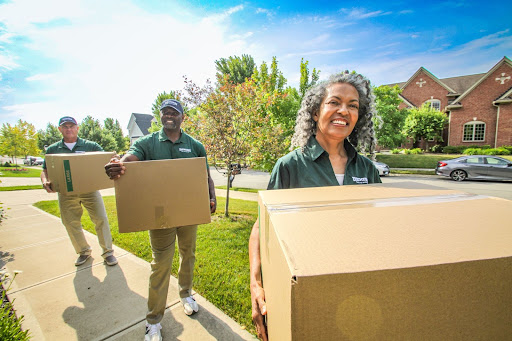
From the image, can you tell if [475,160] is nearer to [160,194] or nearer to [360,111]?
[360,111]

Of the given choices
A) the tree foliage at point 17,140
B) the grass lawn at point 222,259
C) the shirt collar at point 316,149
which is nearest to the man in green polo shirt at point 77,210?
the grass lawn at point 222,259

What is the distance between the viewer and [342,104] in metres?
1.57

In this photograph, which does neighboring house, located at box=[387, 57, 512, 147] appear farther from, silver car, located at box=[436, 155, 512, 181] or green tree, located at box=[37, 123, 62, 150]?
green tree, located at box=[37, 123, 62, 150]

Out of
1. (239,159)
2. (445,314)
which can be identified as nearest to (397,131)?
(239,159)

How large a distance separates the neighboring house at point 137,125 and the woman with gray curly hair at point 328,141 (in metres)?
39.2

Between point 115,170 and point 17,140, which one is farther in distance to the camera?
point 17,140

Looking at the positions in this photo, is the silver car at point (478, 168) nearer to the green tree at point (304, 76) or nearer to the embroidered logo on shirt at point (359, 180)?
the green tree at point (304, 76)

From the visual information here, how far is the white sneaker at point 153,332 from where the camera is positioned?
194 cm

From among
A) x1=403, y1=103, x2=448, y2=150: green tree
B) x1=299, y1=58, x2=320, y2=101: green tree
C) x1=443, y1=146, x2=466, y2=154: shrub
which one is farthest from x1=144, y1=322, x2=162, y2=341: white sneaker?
x1=443, y1=146, x2=466, y2=154: shrub

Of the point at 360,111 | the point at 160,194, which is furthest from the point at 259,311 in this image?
the point at 360,111

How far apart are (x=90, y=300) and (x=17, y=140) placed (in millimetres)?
24504

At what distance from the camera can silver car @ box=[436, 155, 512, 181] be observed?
33.8 feet

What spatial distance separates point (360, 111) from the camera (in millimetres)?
1870

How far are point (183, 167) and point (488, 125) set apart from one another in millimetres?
29447
